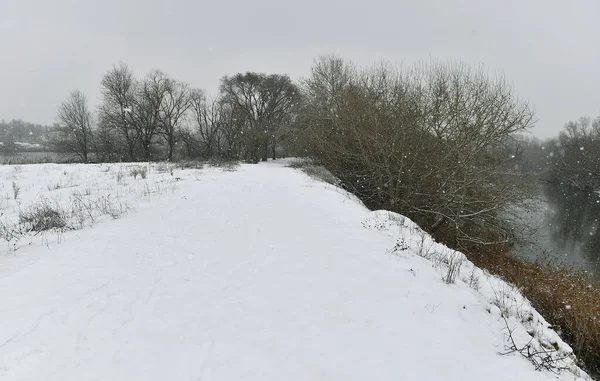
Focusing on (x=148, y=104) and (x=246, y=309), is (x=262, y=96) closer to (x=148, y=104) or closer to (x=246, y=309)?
(x=148, y=104)

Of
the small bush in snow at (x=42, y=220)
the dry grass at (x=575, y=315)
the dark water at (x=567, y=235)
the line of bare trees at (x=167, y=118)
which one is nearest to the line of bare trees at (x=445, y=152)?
the dark water at (x=567, y=235)

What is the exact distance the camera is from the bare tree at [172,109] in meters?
41.3

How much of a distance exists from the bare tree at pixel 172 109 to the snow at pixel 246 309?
3921cm

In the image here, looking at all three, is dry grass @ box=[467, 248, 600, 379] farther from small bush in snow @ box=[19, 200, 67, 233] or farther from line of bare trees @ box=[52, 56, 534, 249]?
small bush in snow @ box=[19, 200, 67, 233]

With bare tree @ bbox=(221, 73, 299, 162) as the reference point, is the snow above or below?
below

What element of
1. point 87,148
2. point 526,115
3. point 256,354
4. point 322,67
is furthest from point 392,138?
point 87,148

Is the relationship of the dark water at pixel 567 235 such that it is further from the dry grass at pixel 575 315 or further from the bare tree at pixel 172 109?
the bare tree at pixel 172 109

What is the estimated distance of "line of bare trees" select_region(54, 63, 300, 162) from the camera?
131 ft

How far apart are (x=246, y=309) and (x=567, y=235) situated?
25.0 meters

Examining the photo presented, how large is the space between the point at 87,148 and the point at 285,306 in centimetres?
5187

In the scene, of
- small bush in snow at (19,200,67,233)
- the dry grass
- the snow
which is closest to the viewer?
the snow

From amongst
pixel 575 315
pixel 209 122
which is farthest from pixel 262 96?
pixel 575 315

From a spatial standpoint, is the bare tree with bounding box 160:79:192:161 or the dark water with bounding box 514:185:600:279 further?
the bare tree with bounding box 160:79:192:161

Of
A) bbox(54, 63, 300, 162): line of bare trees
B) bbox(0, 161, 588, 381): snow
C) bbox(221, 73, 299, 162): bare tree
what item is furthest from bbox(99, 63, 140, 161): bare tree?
bbox(0, 161, 588, 381): snow
